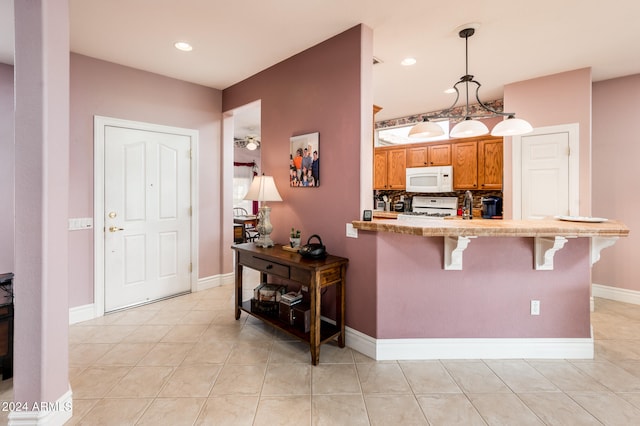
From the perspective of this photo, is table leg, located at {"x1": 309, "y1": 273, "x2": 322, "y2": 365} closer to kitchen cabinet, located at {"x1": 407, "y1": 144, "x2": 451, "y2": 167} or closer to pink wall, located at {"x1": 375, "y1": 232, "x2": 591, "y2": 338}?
pink wall, located at {"x1": 375, "y1": 232, "x2": 591, "y2": 338}

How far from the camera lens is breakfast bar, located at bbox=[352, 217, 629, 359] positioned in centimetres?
246

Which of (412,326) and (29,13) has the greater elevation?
(29,13)

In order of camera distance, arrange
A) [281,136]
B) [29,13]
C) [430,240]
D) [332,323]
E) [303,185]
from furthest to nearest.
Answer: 1. [281,136]
2. [303,185]
3. [332,323]
4. [430,240]
5. [29,13]

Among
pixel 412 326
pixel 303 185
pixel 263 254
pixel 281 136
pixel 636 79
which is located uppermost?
pixel 636 79

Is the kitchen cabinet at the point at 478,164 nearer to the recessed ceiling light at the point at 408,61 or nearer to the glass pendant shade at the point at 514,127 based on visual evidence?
the recessed ceiling light at the point at 408,61

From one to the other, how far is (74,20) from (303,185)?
90.7 inches

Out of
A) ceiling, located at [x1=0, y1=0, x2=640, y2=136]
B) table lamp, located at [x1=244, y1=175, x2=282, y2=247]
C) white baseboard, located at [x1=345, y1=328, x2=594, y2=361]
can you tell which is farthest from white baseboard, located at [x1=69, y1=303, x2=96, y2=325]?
white baseboard, located at [x1=345, y1=328, x2=594, y2=361]

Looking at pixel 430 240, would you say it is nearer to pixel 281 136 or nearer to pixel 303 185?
pixel 303 185

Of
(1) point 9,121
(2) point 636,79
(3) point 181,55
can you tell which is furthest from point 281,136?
(2) point 636,79

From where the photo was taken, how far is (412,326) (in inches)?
99.5

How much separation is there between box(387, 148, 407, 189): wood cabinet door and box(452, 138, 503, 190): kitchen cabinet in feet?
2.90

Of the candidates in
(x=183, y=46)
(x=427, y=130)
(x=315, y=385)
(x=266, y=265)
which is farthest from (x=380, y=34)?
(x=315, y=385)

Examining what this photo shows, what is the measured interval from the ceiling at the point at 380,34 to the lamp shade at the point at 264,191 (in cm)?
127

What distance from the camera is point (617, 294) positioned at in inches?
152
